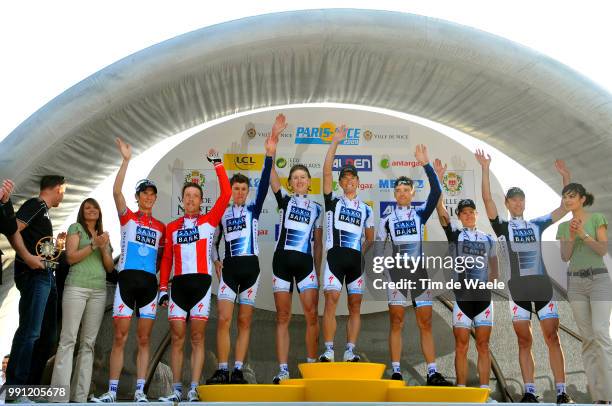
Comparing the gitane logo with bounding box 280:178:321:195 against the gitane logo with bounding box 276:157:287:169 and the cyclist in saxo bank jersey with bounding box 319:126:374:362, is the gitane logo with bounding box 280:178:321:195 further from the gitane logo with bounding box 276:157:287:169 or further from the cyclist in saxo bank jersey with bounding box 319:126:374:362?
the cyclist in saxo bank jersey with bounding box 319:126:374:362

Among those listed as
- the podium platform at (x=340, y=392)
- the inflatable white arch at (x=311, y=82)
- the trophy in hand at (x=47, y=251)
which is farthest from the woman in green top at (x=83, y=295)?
the podium platform at (x=340, y=392)

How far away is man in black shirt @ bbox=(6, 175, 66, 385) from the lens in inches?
242

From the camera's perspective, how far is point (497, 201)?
878cm

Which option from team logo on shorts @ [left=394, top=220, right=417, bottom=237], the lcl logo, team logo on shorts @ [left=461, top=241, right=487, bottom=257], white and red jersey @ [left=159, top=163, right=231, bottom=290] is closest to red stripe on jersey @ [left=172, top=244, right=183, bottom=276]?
white and red jersey @ [left=159, top=163, right=231, bottom=290]

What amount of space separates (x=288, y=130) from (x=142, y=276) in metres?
2.96

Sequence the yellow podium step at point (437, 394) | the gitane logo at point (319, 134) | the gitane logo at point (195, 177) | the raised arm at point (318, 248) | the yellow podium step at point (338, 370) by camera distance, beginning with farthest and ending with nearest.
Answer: the gitane logo at point (319, 134) < the gitane logo at point (195, 177) < the raised arm at point (318, 248) < the yellow podium step at point (338, 370) < the yellow podium step at point (437, 394)

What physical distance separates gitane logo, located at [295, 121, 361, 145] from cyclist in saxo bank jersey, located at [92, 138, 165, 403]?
2.46m

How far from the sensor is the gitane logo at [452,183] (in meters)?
8.72

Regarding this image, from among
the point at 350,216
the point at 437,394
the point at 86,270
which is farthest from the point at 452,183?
the point at 86,270

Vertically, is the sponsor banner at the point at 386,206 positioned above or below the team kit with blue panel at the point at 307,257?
above

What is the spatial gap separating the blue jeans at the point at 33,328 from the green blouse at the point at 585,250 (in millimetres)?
4619

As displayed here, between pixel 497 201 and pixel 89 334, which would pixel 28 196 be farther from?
pixel 497 201

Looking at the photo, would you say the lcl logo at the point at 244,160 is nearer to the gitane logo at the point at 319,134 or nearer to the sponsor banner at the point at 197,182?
the sponsor banner at the point at 197,182

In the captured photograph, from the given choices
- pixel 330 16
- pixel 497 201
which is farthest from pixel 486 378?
pixel 330 16
